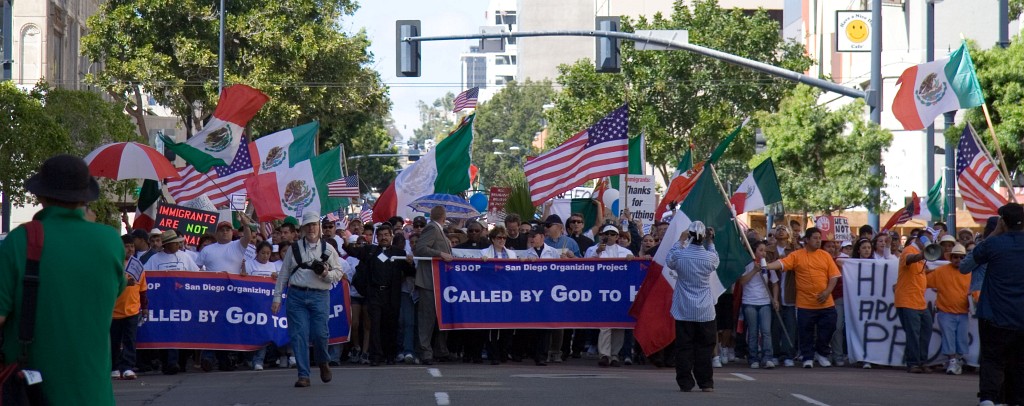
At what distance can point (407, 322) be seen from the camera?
56.3 feet

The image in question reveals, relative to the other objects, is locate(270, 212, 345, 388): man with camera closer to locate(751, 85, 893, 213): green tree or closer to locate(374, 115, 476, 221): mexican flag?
locate(374, 115, 476, 221): mexican flag

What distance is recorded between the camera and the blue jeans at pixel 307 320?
13.9 meters

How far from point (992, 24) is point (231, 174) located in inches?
1394

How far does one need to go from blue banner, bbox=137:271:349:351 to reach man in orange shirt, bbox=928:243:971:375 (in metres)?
6.84

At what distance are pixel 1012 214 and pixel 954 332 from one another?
5261 millimetres

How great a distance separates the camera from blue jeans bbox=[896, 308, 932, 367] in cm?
1686

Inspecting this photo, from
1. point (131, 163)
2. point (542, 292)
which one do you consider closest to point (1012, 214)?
point (542, 292)

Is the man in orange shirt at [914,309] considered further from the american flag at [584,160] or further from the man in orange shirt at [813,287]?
the american flag at [584,160]

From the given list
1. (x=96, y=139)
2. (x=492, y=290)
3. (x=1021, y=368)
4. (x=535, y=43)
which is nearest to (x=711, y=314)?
(x=1021, y=368)

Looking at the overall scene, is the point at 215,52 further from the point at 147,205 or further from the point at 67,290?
the point at 67,290

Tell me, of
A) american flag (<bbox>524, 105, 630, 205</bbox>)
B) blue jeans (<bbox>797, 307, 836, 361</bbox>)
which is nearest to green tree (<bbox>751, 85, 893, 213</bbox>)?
american flag (<bbox>524, 105, 630, 205</bbox>)

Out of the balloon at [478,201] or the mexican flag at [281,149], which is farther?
the balloon at [478,201]

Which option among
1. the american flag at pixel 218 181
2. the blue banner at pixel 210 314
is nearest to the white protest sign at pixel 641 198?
the american flag at pixel 218 181

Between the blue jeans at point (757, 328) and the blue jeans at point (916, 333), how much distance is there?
156cm
